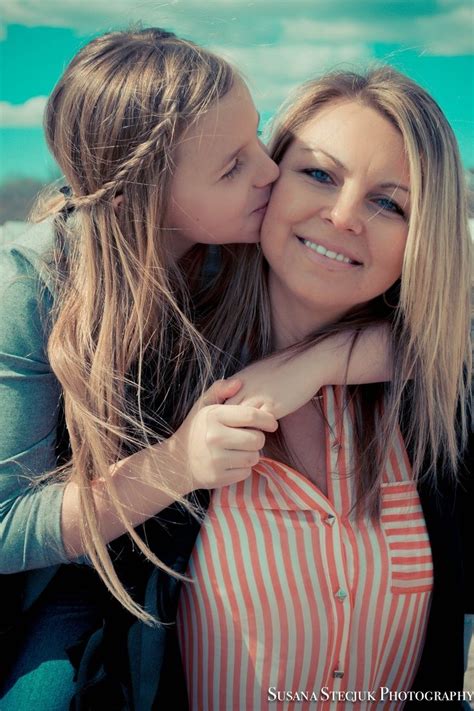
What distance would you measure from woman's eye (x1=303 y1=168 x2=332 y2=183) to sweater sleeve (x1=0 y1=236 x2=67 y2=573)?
63cm

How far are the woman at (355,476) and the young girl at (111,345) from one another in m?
0.12

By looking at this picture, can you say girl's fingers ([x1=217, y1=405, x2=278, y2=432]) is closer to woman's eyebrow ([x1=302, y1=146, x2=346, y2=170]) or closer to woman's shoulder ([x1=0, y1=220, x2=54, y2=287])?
woman's shoulder ([x1=0, y1=220, x2=54, y2=287])

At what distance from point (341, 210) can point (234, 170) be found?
0.87 ft

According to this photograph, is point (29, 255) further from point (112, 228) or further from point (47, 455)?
point (47, 455)

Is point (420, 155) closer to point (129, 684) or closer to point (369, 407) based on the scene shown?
point (369, 407)

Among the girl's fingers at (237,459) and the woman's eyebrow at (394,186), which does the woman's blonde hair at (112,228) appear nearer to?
the girl's fingers at (237,459)

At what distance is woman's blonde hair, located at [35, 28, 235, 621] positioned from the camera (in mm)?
1547

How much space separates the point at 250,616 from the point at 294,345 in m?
0.60

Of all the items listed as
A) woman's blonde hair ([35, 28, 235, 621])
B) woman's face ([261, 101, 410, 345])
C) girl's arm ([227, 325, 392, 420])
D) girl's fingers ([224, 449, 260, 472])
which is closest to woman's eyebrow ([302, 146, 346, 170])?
woman's face ([261, 101, 410, 345])

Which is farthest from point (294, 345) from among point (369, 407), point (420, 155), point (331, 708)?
point (331, 708)

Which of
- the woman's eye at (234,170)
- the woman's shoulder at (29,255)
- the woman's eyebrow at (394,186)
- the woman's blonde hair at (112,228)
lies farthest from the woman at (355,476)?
the woman's shoulder at (29,255)

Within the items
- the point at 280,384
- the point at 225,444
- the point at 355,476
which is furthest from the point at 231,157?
A: the point at 355,476

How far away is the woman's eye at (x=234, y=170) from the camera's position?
170 centimetres

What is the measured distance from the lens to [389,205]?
5.45 ft
